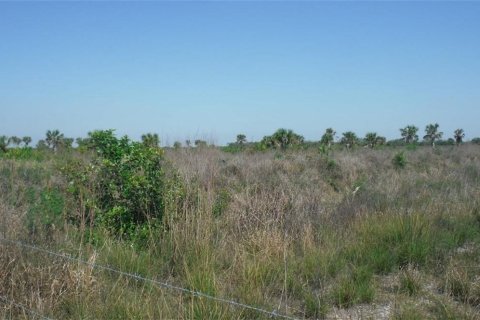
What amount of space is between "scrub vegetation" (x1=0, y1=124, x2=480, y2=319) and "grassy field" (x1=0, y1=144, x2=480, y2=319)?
0.8 inches

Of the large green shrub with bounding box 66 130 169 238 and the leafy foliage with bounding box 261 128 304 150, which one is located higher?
the leafy foliage with bounding box 261 128 304 150

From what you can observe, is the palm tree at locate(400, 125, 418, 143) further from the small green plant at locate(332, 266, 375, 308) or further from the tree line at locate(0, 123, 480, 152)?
the small green plant at locate(332, 266, 375, 308)

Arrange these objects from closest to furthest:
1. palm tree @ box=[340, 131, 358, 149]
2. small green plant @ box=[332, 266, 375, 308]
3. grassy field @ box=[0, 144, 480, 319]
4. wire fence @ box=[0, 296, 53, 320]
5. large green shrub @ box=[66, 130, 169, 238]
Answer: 1. wire fence @ box=[0, 296, 53, 320]
2. grassy field @ box=[0, 144, 480, 319]
3. small green plant @ box=[332, 266, 375, 308]
4. large green shrub @ box=[66, 130, 169, 238]
5. palm tree @ box=[340, 131, 358, 149]

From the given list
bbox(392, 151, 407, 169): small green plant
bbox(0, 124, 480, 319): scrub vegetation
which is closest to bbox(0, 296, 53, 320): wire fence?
bbox(0, 124, 480, 319): scrub vegetation

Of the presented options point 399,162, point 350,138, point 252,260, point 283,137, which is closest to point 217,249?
point 252,260

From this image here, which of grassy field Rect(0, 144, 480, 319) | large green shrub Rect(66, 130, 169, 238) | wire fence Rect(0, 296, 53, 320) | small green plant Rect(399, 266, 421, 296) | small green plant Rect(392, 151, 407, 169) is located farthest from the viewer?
small green plant Rect(392, 151, 407, 169)

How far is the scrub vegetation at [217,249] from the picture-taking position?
4652 millimetres

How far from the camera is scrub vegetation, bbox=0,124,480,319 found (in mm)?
4652

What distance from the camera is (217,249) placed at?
5820 millimetres

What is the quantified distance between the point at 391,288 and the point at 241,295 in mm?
1767

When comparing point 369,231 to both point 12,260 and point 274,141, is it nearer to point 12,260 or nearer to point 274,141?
point 12,260

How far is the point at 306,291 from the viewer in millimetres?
5098

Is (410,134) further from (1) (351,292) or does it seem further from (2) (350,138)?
(1) (351,292)

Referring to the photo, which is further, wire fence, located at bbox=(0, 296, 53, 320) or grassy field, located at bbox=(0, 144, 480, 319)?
grassy field, located at bbox=(0, 144, 480, 319)
